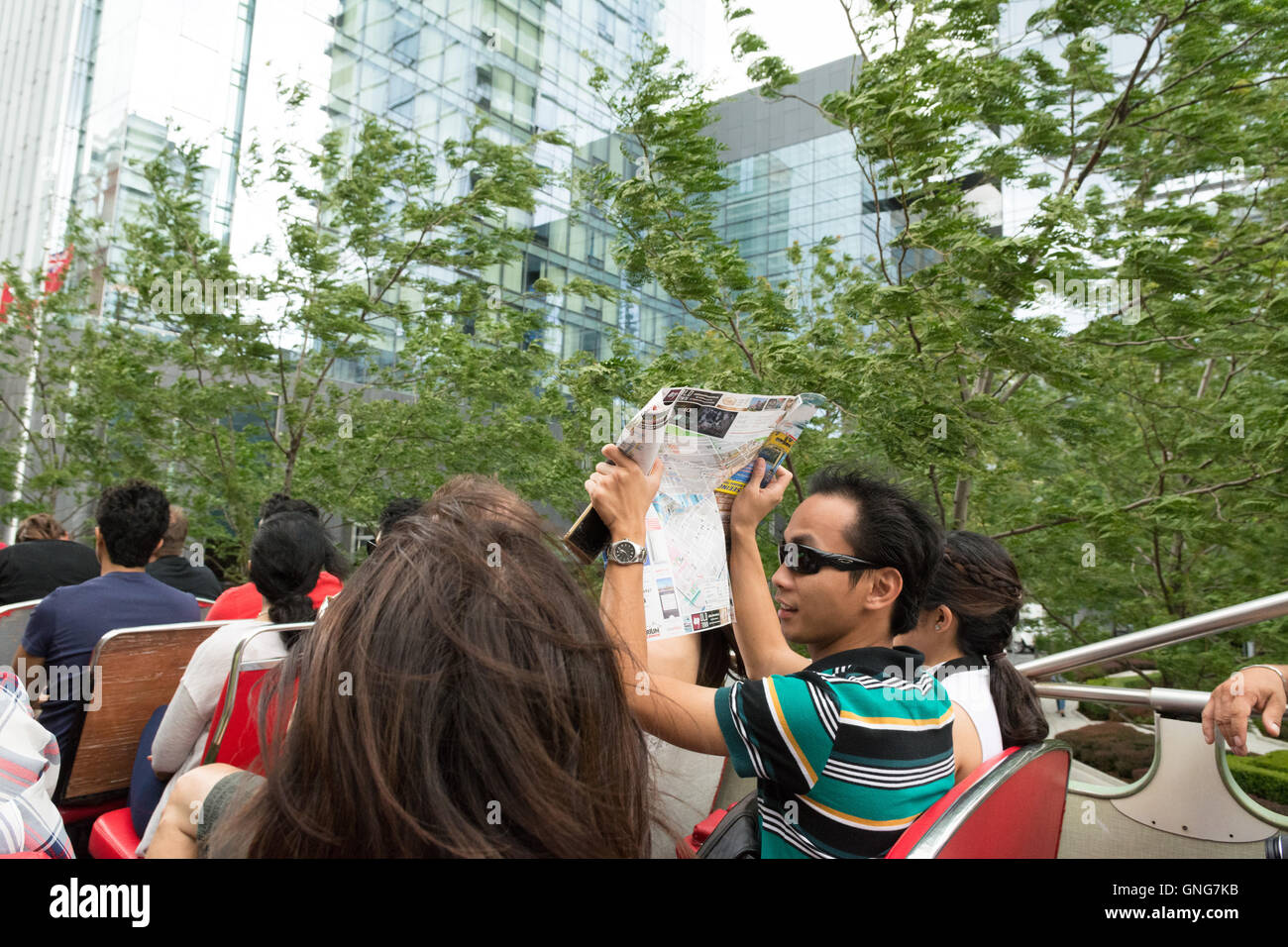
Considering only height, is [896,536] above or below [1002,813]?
above

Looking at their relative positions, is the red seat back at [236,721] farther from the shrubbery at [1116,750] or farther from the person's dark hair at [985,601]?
the shrubbery at [1116,750]

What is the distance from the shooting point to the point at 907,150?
4.21 meters

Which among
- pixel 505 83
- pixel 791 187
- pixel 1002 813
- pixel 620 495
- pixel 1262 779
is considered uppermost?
pixel 505 83

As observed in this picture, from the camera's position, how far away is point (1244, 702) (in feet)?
6.51

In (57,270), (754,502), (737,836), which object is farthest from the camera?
(57,270)

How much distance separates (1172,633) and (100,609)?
12.6 ft

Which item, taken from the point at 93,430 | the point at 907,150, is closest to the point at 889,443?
the point at 907,150

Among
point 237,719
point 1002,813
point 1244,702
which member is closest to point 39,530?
point 237,719

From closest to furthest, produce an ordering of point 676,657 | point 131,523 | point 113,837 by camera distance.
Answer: point 676,657 → point 113,837 → point 131,523

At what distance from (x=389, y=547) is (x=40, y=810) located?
2.53ft

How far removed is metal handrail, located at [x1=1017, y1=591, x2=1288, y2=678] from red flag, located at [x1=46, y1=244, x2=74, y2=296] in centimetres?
1259

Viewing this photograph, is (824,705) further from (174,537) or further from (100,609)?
(174,537)

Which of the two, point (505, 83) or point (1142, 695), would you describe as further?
point (505, 83)

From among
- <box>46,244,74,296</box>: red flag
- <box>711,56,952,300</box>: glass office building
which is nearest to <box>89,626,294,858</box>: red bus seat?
<box>46,244,74,296</box>: red flag
